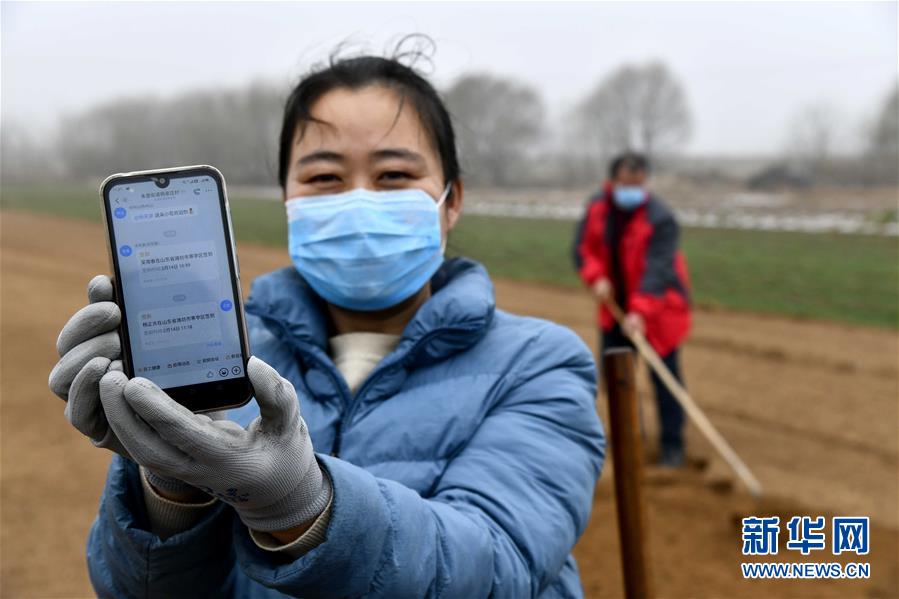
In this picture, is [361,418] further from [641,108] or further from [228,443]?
[641,108]

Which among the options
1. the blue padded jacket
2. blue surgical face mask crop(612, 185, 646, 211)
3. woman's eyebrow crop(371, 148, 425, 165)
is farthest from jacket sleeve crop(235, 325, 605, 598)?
blue surgical face mask crop(612, 185, 646, 211)

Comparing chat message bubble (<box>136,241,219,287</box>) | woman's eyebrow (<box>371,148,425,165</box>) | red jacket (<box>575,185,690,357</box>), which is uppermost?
woman's eyebrow (<box>371,148,425,165</box>)

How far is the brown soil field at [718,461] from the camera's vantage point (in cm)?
435

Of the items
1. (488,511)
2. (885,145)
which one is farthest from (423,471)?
(885,145)

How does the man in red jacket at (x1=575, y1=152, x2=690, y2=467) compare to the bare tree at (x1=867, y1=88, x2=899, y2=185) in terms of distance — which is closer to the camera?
the man in red jacket at (x1=575, y1=152, x2=690, y2=467)

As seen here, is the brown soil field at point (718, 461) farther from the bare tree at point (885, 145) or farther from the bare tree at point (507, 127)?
the bare tree at point (885, 145)

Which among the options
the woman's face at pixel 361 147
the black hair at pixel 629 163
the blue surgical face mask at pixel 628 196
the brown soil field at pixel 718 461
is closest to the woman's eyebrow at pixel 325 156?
the woman's face at pixel 361 147

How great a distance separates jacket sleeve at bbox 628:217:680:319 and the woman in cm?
386

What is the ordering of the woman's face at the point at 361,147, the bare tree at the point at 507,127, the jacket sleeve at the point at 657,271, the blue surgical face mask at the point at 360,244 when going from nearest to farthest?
1. the woman's face at the point at 361,147
2. the blue surgical face mask at the point at 360,244
3. the jacket sleeve at the point at 657,271
4. the bare tree at the point at 507,127

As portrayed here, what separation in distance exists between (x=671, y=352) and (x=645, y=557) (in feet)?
12.2

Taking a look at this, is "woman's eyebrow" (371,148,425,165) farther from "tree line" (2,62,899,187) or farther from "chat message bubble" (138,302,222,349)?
"tree line" (2,62,899,187)

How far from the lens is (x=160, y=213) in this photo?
1.23 meters

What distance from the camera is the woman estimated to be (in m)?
1.08

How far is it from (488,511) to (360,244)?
0.81m
